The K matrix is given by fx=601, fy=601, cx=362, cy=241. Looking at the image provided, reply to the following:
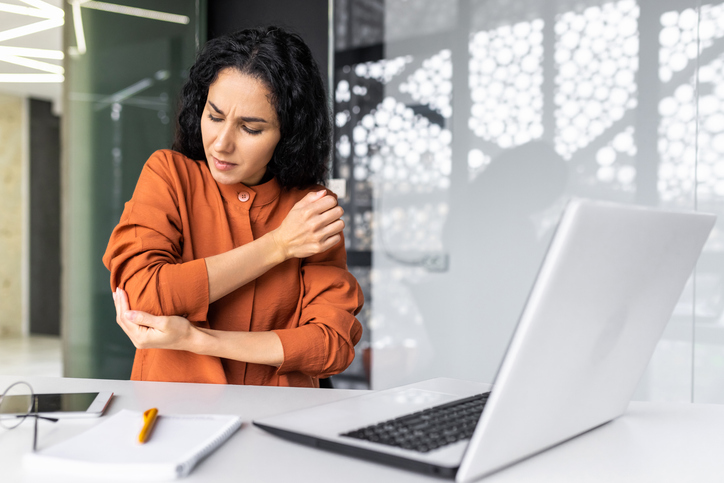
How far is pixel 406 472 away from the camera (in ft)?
2.03

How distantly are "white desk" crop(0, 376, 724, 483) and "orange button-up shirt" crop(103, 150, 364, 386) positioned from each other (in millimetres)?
271

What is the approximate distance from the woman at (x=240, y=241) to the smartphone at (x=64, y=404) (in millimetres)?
257

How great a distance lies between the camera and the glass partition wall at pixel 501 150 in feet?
7.63

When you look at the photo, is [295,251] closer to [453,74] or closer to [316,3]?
[453,74]

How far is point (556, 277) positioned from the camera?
19.6 inches

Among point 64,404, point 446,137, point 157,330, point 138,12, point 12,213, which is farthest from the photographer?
point 12,213

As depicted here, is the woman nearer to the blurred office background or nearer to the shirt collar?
the shirt collar

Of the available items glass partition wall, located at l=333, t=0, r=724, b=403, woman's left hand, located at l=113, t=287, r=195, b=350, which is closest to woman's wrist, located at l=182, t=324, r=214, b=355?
woman's left hand, located at l=113, t=287, r=195, b=350

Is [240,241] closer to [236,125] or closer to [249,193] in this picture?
[249,193]

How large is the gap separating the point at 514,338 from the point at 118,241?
38.7 inches

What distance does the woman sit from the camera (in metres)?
1.22

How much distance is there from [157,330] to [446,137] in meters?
1.98

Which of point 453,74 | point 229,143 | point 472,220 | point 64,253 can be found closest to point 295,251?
point 229,143

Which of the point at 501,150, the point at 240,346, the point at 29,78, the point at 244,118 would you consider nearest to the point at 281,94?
the point at 244,118
